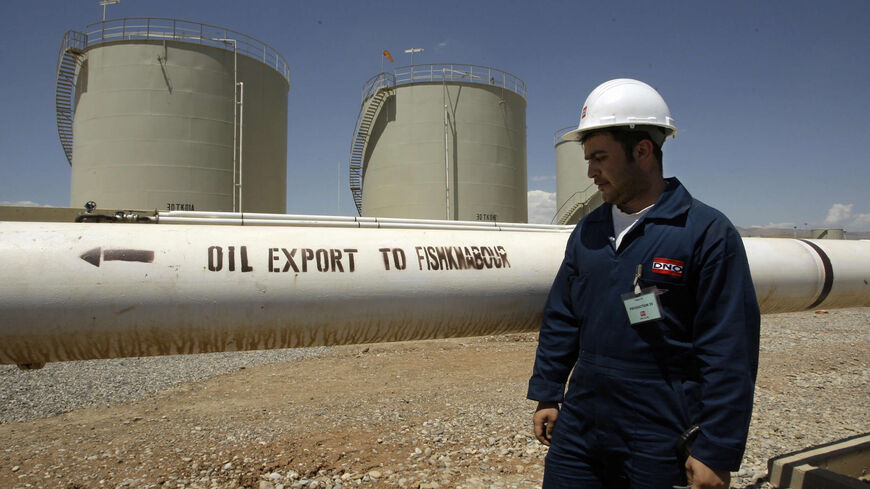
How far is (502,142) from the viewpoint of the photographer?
51.7 ft

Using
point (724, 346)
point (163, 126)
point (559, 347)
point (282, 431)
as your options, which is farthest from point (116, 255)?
point (163, 126)

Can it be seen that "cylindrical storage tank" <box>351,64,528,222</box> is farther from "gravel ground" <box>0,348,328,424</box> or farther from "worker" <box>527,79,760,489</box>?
"worker" <box>527,79,760,489</box>

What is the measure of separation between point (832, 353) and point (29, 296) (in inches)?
462

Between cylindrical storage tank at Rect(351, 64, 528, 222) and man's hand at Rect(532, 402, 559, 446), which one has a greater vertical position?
cylindrical storage tank at Rect(351, 64, 528, 222)

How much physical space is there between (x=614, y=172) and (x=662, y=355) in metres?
0.70

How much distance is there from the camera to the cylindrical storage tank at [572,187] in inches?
907

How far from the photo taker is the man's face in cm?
201

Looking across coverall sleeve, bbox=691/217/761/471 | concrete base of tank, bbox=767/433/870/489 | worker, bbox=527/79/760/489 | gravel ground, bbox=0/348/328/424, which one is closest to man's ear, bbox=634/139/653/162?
worker, bbox=527/79/760/489

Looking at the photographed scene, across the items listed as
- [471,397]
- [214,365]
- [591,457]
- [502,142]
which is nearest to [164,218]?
[591,457]

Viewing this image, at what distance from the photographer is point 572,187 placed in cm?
2397

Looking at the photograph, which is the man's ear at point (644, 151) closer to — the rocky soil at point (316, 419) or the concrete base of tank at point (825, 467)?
the concrete base of tank at point (825, 467)

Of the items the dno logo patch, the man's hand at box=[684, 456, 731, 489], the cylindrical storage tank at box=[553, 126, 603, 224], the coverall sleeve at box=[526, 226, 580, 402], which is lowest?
the man's hand at box=[684, 456, 731, 489]

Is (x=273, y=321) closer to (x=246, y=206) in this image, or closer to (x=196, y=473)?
(x=196, y=473)

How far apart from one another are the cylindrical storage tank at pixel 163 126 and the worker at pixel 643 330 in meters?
11.4
